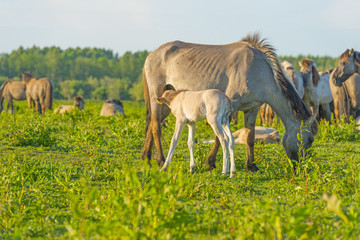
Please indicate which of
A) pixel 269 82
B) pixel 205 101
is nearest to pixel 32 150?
pixel 205 101

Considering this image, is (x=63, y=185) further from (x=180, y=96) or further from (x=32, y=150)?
(x=32, y=150)

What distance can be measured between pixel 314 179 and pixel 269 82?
2.09m

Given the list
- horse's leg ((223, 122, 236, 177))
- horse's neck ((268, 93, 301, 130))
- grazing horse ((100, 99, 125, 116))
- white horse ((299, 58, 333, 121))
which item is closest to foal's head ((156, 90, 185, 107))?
horse's leg ((223, 122, 236, 177))

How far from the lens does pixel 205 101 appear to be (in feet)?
20.7

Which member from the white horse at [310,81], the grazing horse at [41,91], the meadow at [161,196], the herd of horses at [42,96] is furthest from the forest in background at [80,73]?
the meadow at [161,196]

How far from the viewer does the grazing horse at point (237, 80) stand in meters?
7.00

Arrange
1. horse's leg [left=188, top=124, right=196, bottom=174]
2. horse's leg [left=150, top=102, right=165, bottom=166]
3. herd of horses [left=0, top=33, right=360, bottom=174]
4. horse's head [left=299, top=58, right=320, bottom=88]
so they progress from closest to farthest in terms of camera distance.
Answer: herd of horses [left=0, top=33, right=360, bottom=174]
horse's leg [left=188, top=124, right=196, bottom=174]
horse's leg [left=150, top=102, right=165, bottom=166]
horse's head [left=299, top=58, right=320, bottom=88]

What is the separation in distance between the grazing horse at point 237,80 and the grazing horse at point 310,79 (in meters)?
7.24

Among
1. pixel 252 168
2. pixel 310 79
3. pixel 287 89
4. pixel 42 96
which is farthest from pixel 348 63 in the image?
pixel 42 96

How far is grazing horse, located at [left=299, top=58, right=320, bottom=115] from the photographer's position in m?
14.4

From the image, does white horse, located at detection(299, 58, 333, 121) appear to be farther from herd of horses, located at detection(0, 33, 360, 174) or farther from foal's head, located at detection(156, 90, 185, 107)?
foal's head, located at detection(156, 90, 185, 107)

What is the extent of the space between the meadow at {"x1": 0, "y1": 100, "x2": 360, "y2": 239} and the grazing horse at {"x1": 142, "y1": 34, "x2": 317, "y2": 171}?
0.53 metres

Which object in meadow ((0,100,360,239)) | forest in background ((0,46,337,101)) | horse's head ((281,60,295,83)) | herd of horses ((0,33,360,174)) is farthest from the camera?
forest in background ((0,46,337,101))

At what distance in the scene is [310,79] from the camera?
47.5 feet
